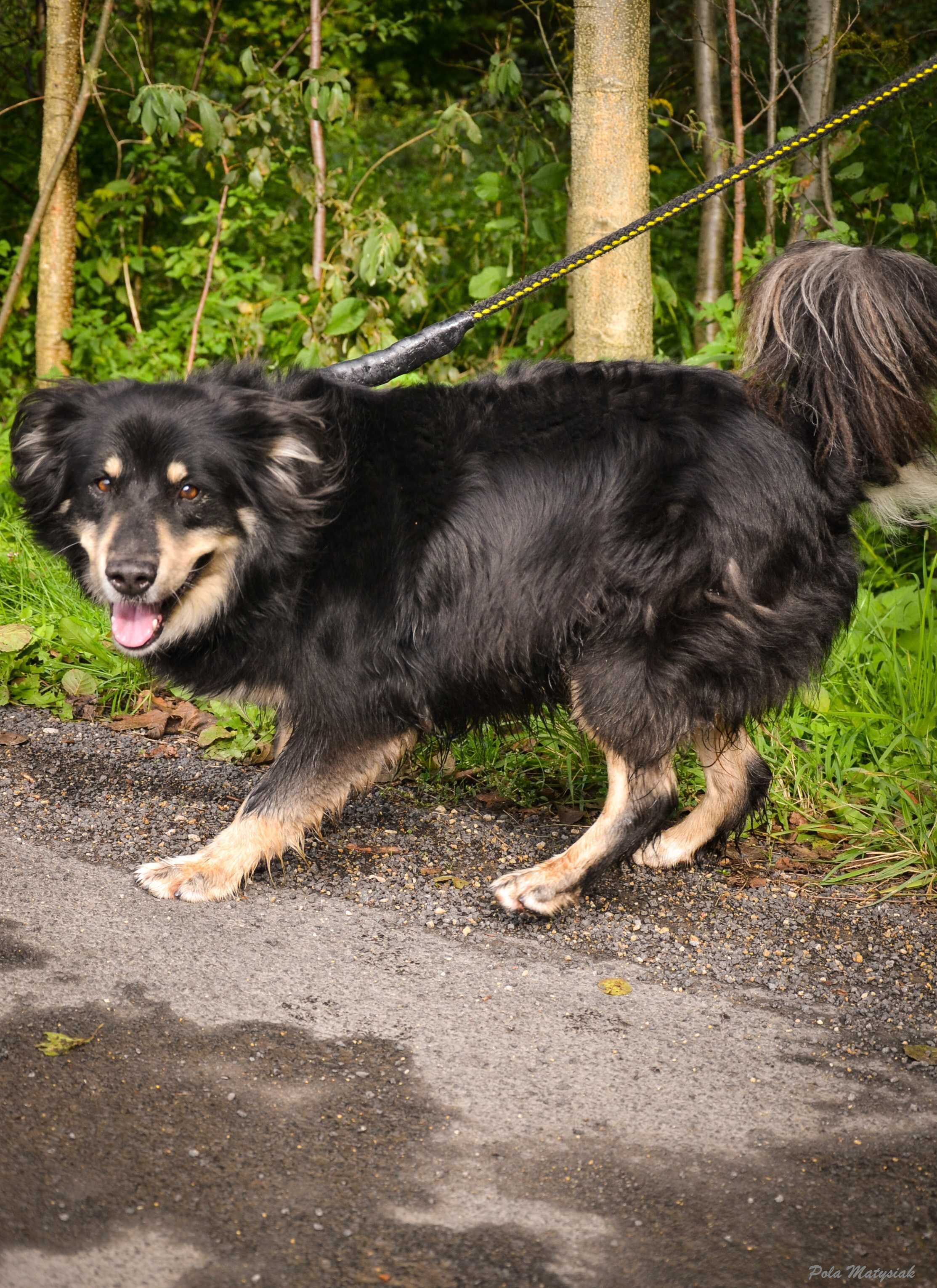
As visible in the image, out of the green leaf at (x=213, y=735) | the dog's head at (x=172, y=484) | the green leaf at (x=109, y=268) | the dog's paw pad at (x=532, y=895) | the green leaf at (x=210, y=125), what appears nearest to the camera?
the dog's head at (x=172, y=484)

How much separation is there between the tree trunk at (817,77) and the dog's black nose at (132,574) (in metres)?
3.53

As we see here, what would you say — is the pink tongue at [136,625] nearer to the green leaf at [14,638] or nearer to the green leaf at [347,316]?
the green leaf at [14,638]

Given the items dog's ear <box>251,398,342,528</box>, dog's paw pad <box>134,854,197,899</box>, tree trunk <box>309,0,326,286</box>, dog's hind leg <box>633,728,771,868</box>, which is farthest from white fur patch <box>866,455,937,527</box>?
tree trunk <box>309,0,326,286</box>

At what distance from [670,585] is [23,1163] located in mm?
1953

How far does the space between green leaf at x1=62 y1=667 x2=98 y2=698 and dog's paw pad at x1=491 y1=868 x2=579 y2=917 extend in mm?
2121

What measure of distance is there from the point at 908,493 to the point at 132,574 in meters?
2.03

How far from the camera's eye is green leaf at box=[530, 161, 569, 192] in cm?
568

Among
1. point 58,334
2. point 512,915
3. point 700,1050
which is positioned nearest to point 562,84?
point 58,334

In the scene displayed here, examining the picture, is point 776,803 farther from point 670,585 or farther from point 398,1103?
point 398,1103

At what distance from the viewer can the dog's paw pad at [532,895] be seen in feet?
10.3

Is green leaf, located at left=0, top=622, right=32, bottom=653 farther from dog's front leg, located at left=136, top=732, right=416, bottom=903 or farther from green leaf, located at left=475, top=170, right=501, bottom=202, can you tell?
green leaf, located at left=475, top=170, right=501, bottom=202

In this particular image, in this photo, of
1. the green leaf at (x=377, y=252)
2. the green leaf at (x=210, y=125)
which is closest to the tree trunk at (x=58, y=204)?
the green leaf at (x=210, y=125)

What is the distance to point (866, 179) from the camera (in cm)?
739

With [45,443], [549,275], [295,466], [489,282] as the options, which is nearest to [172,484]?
[295,466]
